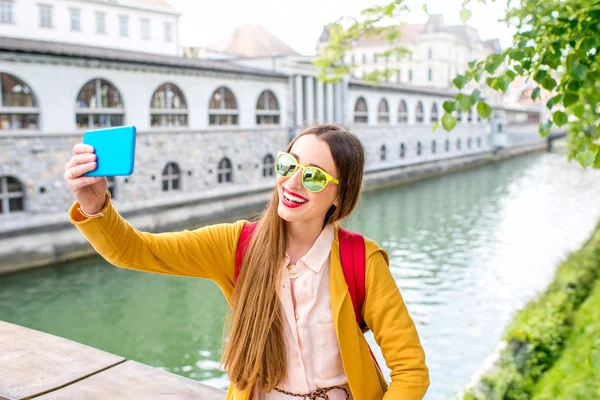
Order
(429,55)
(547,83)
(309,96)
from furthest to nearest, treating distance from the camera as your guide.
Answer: (429,55), (309,96), (547,83)

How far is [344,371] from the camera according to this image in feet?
5.02

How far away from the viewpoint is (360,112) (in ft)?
87.0

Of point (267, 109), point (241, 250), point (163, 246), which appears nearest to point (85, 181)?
point (163, 246)

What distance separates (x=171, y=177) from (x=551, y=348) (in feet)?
39.5

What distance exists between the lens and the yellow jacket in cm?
147

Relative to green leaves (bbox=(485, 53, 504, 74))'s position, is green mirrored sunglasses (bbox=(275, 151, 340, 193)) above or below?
below

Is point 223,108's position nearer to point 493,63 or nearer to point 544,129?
point 544,129

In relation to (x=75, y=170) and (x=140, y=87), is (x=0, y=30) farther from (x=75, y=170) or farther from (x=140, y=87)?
(x=75, y=170)

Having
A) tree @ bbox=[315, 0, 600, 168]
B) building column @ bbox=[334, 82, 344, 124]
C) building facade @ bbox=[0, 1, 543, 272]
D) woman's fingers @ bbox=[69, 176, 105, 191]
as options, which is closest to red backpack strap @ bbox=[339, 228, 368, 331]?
woman's fingers @ bbox=[69, 176, 105, 191]

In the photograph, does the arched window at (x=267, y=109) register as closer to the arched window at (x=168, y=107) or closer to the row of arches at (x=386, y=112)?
the arched window at (x=168, y=107)

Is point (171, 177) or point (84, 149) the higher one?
point (84, 149)

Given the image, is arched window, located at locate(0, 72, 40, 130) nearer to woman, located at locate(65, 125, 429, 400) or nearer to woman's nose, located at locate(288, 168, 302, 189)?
woman, located at locate(65, 125, 429, 400)

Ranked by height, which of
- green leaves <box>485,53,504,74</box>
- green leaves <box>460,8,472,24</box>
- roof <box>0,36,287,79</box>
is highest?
roof <box>0,36,287,79</box>

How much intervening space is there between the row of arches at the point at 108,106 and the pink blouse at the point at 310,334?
39.3ft
